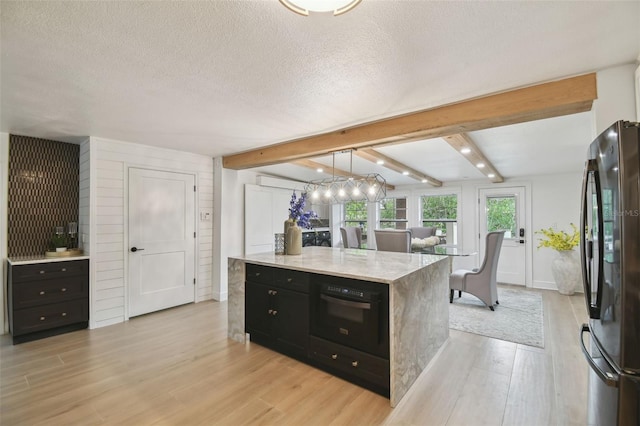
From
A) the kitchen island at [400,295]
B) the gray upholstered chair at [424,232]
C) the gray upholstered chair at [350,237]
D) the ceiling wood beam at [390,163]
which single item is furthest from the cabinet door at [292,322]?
the gray upholstered chair at [424,232]

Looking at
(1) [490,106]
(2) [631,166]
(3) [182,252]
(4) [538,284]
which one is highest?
(1) [490,106]

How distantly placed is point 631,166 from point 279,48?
172cm

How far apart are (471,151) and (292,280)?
2.70m

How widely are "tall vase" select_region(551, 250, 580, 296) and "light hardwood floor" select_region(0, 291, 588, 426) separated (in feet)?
7.48

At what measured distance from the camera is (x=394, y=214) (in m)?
7.64

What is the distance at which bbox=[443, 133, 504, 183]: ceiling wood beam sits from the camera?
3186 millimetres

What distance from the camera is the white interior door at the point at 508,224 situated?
19.7 ft

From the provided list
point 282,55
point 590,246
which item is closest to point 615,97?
point 590,246

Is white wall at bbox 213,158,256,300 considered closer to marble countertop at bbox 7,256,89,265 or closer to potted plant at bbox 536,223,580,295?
marble countertop at bbox 7,256,89,265

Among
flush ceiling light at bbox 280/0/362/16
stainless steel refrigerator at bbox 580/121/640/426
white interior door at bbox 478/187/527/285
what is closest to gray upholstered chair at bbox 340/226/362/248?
white interior door at bbox 478/187/527/285

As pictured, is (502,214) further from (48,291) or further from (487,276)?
(48,291)

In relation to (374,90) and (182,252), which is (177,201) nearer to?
(182,252)

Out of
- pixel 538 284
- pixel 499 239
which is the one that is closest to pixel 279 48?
pixel 499 239

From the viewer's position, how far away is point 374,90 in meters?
2.22
